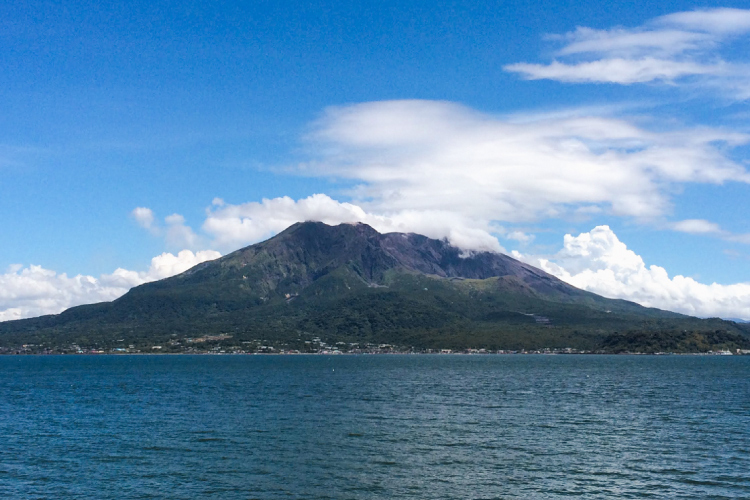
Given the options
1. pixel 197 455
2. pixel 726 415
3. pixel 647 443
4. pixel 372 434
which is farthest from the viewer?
pixel 726 415

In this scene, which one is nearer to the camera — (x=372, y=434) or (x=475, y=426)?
(x=372, y=434)

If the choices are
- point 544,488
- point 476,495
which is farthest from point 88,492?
point 544,488

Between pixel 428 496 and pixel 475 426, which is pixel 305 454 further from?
pixel 475 426

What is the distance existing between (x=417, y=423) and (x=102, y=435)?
3995cm

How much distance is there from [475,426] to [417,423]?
7753mm

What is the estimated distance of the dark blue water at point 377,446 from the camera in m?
53.8

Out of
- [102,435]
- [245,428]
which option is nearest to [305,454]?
[245,428]

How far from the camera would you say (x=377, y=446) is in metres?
70.2

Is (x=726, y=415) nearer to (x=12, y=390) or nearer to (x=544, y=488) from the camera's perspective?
(x=544, y=488)

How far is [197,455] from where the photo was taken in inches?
2603

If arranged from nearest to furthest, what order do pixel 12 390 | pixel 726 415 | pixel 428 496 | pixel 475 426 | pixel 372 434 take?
pixel 428 496, pixel 372 434, pixel 475 426, pixel 726 415, pixel 12 390

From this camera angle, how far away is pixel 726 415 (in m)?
96.5

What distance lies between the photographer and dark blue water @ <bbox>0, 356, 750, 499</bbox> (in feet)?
176

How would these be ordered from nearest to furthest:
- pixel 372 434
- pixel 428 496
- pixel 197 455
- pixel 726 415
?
pixel 428 496 → pixel 197 455 → pixel 372 434 → pixel 726 415
